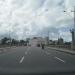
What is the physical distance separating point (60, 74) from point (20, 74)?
7.80ft

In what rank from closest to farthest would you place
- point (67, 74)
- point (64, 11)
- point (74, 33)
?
point (67, 74) < point (64, 11) < point (74, 33)

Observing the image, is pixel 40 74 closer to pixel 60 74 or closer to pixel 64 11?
pixel 60 74

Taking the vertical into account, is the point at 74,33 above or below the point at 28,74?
above

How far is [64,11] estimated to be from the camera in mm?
44062

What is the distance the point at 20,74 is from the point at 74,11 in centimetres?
3623

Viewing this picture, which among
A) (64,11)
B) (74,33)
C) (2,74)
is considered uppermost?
(64,11)

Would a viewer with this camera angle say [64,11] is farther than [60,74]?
Yes

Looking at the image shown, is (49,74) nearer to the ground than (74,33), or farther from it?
nearer to the ground

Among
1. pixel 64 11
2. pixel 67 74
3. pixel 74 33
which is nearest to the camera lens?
pixel 67 74

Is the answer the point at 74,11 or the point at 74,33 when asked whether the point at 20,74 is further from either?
the point at 74,33

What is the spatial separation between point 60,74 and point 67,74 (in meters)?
0.41

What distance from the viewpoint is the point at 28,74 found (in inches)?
485

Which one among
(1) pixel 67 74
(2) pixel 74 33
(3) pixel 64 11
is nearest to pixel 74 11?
(3) pixel 64 11

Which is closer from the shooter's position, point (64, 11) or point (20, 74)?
point (20, 74)
